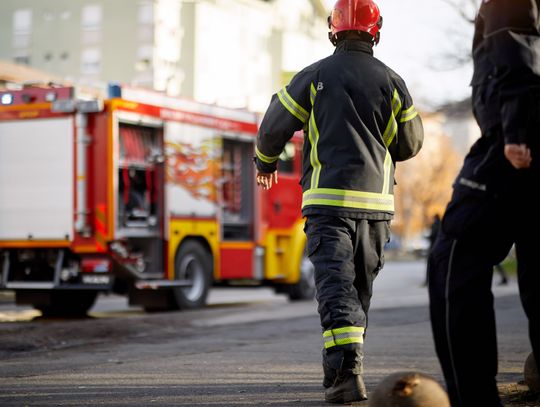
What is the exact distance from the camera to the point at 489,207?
3.89 metres

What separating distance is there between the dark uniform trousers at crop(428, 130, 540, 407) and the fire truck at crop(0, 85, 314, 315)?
987 centimetres

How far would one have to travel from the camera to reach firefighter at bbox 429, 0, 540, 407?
12.7 feet

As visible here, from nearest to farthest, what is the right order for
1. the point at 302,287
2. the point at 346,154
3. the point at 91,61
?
the point at 346,154 → the point at 302,287 → the point at 91,61

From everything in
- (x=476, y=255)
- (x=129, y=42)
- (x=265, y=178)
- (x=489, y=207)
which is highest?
(x=129, y=42)

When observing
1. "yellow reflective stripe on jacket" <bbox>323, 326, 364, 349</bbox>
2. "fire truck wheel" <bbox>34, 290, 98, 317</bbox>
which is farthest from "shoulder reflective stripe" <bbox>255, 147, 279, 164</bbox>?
"fire truck wheel" <bbox>34, 290, 98, 317</bbox>

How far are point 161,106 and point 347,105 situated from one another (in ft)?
30.4

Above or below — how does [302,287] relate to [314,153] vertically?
below

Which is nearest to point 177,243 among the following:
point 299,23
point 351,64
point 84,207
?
point 84,207

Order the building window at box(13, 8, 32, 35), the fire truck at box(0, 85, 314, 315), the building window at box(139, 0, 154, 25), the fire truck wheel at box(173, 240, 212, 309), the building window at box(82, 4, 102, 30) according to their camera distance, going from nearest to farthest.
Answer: the fire truck at box(0, 85, 314, 315) → the fire truck wheel at box(173, 240, 212, 309) → the building window at box(139, 0, 154, 25) → the building window at box(13, 8, 32, 35) → the building window at box(82, 4, 102, 30)

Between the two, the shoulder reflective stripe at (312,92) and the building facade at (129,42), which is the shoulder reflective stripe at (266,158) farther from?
the building facade at (129,42)

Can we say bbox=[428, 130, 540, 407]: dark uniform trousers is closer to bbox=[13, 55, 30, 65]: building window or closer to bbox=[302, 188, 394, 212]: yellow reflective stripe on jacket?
bbox=[302, 188, 394, 212]: yellow reflective stripe on jacket

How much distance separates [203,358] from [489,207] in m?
4.02

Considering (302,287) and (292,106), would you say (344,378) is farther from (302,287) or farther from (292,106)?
(302,287)

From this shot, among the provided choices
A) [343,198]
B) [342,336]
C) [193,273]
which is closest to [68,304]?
[193,273]
